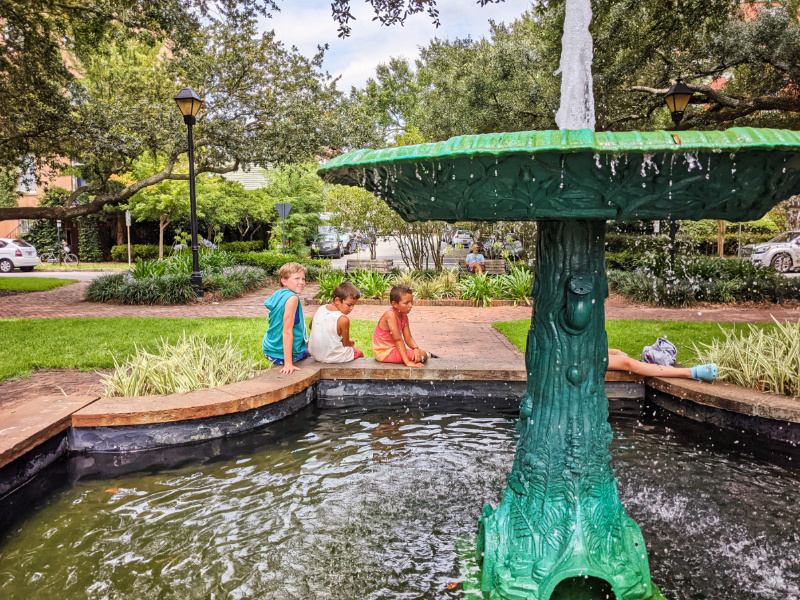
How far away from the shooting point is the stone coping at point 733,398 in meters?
4.34

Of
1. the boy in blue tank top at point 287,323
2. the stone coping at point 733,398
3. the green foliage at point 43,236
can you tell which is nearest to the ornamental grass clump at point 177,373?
the boy in blue tank top at point 287,323

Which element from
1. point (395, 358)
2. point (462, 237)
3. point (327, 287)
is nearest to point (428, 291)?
point (327, 287)

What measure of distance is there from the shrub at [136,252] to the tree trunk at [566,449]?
93.9 ft

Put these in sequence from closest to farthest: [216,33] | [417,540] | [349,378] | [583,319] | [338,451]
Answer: [583,319], [417,540], [338,451], [349,378], [216,33]

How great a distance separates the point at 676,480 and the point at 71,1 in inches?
532

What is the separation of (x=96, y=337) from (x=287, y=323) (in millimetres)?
4306

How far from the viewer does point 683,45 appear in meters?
12.4

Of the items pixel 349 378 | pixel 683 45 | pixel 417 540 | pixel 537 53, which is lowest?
pixel 417 540

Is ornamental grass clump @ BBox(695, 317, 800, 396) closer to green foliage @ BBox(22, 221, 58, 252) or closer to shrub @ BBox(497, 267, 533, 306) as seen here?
shrub @ BBox(497, 267, 533, 306)

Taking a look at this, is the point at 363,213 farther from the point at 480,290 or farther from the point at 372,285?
the point at 480,290

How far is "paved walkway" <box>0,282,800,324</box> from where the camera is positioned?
10258mm

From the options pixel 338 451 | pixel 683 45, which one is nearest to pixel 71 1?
pixel 338 451

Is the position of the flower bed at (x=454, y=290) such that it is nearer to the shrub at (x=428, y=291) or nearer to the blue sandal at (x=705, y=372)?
the shrub at (x=428, y=291)

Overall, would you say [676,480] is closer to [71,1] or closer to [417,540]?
[417,540]
